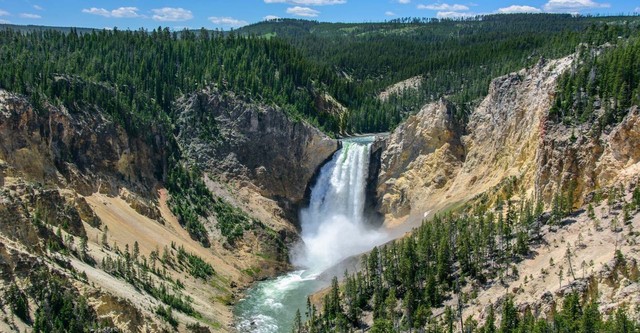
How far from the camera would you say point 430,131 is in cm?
10638

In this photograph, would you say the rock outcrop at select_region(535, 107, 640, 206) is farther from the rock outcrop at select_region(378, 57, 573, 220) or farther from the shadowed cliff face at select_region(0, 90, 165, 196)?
the shadowed cliff face at select_region(0, 90, 165, 196)

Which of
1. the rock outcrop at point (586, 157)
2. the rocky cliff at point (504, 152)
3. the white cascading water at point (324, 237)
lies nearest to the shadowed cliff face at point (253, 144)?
the white cascading water at point (324, 237)

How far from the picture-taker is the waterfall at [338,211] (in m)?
107

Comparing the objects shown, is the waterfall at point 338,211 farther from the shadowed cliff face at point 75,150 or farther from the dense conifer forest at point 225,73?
the shadowed cliff face at point 75,150

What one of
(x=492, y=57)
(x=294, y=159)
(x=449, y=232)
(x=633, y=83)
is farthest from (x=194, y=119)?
(x=492, y=57)

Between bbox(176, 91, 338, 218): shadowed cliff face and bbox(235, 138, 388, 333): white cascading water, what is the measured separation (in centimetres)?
350

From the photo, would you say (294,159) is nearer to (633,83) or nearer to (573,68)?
(573,68)

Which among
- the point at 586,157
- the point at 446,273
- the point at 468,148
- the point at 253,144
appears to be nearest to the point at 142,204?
the point at 253,144

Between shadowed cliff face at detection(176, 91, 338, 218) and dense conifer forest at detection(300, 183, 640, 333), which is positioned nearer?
dense conifer forest at detection(300, 183, 640, 333)

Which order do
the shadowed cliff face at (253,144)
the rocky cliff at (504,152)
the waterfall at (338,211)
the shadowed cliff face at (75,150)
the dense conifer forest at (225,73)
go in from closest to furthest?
the rocky cliff at (504,152), the shadowed cliff face at (75,150), the dense conifer forest at (225,73), the waterfall at (338,211), the shadowed cliff face at (253,144)

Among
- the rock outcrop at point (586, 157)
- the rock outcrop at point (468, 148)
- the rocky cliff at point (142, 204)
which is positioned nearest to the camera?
the rocky cliff at point (142, 204)

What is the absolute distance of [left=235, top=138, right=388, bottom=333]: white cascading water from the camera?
84.3 meters

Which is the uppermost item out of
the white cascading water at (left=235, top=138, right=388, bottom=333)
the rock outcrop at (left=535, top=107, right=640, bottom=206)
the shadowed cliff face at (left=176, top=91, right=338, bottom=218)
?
the rock outcrop at (left=535, top=107, right=640, bottom=206)

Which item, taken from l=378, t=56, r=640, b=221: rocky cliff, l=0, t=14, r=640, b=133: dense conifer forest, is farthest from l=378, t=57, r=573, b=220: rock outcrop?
l=0, t=14, r=640, b=133: dense conifer forest
